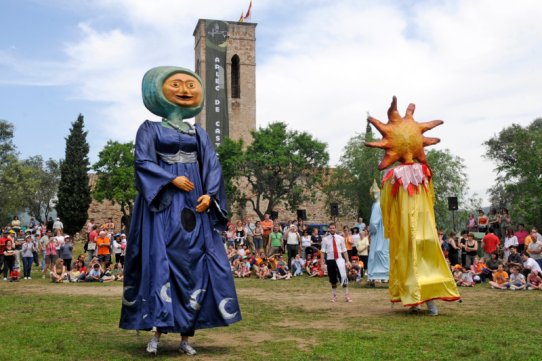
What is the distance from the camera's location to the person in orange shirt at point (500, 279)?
54.0ft

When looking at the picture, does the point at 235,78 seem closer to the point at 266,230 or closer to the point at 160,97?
the point at 266,230

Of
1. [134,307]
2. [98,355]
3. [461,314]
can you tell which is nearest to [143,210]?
[134,307]

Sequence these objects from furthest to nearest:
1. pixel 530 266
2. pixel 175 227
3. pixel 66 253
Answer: pixel 66 253 → pixel 530 266 → pixel 175 227

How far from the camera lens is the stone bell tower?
173ft

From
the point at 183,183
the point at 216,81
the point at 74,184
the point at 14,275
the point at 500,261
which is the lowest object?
the point at 14,275

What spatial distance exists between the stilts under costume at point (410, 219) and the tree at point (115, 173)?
3647cm

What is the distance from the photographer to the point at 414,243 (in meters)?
11.0

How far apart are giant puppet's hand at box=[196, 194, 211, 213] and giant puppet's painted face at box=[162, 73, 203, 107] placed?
1257 mm

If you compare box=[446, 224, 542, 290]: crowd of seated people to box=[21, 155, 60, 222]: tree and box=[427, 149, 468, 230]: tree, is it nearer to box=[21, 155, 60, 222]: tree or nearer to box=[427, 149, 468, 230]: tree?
box=[427, 149, 468, 230]: tree

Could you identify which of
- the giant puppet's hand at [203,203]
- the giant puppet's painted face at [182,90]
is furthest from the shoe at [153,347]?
the giant puppet's painted face at [182,90]

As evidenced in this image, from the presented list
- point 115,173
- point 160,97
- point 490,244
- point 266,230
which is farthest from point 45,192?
point 160,97

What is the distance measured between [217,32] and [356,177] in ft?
56.6

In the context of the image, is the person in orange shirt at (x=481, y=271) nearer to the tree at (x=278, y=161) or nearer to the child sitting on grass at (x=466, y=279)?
the child sitting on grass at (x=466, y=279)

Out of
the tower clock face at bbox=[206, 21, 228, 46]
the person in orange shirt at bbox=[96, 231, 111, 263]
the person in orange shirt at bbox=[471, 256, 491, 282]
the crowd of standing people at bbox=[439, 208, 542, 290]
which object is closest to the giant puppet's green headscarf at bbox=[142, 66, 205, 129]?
the crowd of standing people at bbox=[439, 208, 542, 290]
